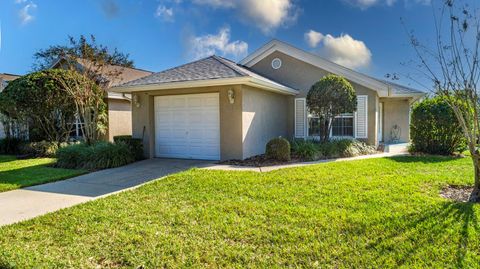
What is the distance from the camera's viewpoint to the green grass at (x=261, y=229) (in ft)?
12.0

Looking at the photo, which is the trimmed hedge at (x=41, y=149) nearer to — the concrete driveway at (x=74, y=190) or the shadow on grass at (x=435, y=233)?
the concrete driveway at (x=74, y=190)

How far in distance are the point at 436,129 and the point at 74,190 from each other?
42.0 feet

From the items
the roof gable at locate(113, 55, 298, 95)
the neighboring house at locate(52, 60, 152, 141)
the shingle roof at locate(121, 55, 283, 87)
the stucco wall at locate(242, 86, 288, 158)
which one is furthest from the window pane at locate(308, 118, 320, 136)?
the neighboring house at locate(52, 60, 152, 141)

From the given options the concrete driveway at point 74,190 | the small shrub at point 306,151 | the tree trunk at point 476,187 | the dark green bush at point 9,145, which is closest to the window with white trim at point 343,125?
the small shrub at point 306,151

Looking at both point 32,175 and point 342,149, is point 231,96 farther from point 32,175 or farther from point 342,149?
point 32,175

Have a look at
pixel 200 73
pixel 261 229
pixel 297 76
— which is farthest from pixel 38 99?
Result: pixel 261 229

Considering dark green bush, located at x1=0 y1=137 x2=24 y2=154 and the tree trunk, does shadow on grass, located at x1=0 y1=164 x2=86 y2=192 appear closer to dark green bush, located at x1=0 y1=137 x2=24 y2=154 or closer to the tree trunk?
dark green bush, located at x1=0 y1=137 x2=24 y2=154

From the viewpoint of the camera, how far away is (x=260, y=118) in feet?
38.5

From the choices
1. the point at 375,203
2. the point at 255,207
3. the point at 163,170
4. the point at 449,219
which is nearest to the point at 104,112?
the point at 163,170

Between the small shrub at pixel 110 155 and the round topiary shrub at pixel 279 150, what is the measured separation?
524 cm

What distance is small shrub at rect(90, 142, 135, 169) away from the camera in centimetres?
998

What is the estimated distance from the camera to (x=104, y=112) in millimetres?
16203

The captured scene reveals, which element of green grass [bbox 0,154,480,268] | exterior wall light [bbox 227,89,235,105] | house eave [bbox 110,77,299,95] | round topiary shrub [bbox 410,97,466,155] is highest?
house eave [bbox 110,77,299,95]

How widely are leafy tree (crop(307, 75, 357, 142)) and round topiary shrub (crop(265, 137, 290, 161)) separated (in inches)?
104
